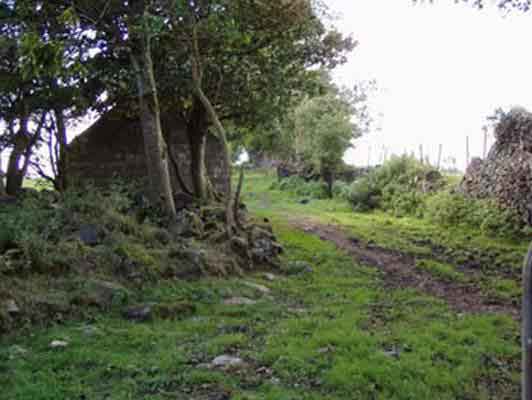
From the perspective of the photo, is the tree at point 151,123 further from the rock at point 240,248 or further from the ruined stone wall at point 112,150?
the ruined stone wall at point 112,150

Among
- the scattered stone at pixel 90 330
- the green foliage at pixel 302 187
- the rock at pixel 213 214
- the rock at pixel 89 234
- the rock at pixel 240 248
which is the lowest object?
the scattered stone at pixel 90 330

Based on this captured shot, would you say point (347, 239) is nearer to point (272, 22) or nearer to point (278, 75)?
point (278, 75)

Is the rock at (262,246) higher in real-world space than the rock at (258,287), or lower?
higher

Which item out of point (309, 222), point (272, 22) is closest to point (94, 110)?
point (272, 22)

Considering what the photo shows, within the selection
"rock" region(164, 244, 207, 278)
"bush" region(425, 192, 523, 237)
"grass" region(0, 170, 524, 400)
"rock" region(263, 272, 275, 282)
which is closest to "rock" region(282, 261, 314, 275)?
"rock" region(263, 272, 275, 282)

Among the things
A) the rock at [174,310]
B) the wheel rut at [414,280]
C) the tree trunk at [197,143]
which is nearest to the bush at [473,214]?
the wheel rut at [414,280]

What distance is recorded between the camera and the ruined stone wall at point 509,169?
510 inches

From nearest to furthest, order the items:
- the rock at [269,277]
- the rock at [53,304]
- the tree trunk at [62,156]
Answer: the rock at [53,304] < the rock at [269,277] < the tree trunk at [62,156]

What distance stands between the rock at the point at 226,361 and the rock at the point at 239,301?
1970 millimetres

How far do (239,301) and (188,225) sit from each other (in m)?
3.00

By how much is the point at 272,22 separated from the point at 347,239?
6.20 m

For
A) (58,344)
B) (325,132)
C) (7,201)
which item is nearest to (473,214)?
(325,132)

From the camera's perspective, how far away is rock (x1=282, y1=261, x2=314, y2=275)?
29.4 ft

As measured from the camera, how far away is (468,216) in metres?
14.5
